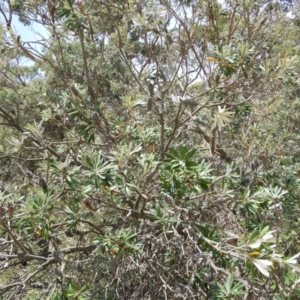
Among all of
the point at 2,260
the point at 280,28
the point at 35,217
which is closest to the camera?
the point at 35,217

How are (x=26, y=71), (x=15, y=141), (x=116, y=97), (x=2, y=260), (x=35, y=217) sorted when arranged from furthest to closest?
(x=26, y=71)
(x=116, y=97)
(x=15, y=141)
(x=2, y=260)
(x=35, y=217)

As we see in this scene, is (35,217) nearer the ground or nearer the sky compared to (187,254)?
nearer the sky

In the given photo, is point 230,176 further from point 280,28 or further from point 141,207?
point 280,28

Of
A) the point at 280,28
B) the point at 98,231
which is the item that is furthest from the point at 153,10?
the point at 280,28

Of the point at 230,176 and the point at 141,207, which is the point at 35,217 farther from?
the point at 230,176

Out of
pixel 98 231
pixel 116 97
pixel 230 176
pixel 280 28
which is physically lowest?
pixel 98 231

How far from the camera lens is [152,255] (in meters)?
2.57

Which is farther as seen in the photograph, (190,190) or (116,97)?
(116,97)

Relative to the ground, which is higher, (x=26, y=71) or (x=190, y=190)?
(x=26, y=71)

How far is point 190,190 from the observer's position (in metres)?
2.47

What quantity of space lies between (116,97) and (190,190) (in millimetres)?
3441

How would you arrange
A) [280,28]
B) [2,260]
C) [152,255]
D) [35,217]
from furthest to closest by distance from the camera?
[280,28] < [152,255] < [2,260] < [35,217]

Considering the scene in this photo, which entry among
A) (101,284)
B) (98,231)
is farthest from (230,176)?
(101,284)

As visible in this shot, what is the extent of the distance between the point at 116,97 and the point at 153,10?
2724 millimetres
